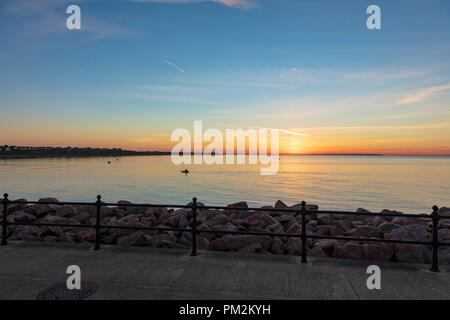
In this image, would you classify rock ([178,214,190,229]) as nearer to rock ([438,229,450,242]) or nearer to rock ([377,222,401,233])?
rock ([377,222,401,233])

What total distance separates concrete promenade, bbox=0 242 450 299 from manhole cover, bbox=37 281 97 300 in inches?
4.6

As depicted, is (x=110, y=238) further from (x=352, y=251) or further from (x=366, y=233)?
(x=366, y=233)

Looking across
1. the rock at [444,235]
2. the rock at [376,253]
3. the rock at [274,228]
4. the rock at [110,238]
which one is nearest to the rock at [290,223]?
the rock at [274,228]

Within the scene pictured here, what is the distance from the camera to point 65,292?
4.50 m

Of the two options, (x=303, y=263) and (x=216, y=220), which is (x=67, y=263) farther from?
(x=216, y=220)

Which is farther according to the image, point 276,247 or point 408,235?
point 408,235

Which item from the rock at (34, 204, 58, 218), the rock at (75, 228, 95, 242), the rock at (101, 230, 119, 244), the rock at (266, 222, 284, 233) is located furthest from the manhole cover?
the rock at (34, 204, 58, 218)

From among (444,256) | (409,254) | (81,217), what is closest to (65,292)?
(409,254)

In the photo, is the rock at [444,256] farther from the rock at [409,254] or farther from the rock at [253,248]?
the rock at [253,248]

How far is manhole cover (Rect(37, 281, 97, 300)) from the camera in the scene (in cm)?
434

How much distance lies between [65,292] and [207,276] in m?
2.19
